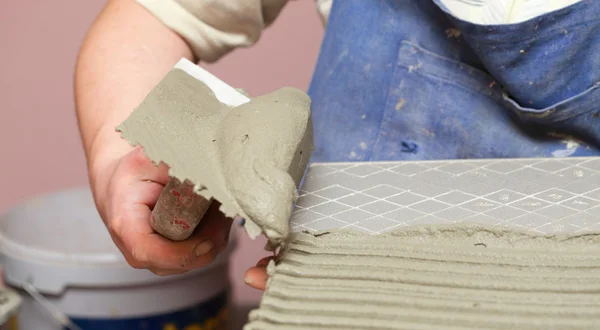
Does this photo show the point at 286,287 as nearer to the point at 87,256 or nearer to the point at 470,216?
the point at 470,216

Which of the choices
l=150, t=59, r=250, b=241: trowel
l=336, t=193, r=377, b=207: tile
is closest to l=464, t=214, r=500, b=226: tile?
l=336, t=193, r=377, b=207: tile

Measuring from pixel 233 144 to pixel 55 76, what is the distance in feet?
4.87

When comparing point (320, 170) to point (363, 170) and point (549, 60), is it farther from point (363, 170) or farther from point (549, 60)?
point (549, 60)

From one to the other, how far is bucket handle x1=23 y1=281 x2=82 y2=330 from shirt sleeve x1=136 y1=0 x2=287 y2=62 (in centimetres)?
74

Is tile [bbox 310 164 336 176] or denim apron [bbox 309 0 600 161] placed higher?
denim apron [bbox 309 0 600 161]

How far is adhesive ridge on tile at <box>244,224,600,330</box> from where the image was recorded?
0.45 m

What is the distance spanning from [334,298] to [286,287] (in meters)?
0.04

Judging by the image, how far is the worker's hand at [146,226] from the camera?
25.1 inches

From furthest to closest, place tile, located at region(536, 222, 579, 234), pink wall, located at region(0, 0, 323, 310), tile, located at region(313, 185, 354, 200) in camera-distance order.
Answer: pink wall, located at region(0, 0, 323, 310), tile, located at region(313, 185, 354, 200), tile, located at region(536, 222, 579, 234)

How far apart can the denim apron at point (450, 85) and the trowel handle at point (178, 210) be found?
1.14 ft

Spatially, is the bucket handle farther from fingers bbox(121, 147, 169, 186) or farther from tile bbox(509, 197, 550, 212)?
tile bbox(509, 197, 550, 212)

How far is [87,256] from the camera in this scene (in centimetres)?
135

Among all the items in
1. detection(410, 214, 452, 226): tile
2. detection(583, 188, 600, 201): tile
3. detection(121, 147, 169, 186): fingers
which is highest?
detection(583, 188, 600, 201): tile

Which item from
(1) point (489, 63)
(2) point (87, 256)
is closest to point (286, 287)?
(1) point (489, 63)
